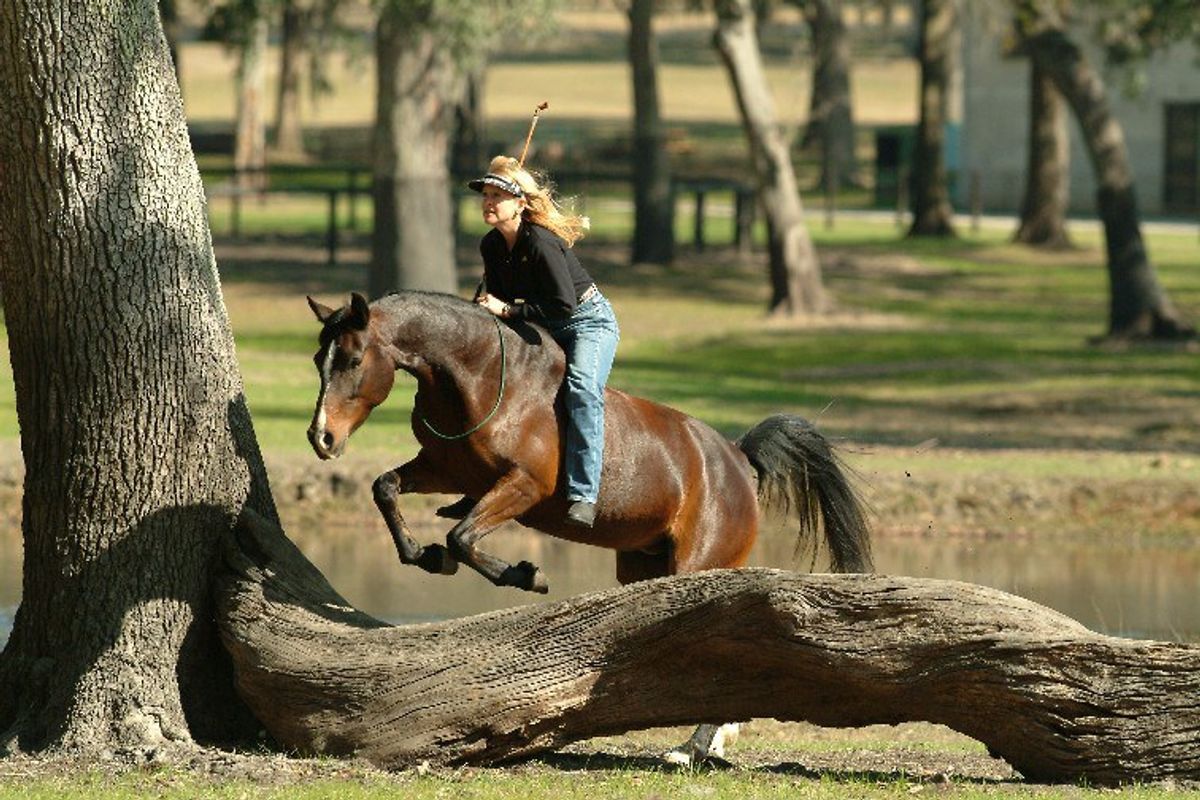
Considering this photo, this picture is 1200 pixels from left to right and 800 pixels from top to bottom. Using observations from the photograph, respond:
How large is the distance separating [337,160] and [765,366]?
37907mm

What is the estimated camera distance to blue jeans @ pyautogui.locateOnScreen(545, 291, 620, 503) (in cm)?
968

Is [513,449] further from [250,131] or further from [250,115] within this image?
[250,131]

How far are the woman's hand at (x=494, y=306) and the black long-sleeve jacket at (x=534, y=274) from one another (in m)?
0.04

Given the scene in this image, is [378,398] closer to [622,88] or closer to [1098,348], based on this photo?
[1098,348]

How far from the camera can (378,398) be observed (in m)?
9.23

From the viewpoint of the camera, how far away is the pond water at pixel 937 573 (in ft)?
51.3

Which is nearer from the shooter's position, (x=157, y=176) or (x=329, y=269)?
(x=157, y=176)

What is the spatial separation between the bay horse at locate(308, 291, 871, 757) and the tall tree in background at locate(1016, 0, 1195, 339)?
19.4m

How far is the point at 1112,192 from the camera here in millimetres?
30266

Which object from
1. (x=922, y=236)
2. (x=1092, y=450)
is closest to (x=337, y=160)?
(x=922, y=236)

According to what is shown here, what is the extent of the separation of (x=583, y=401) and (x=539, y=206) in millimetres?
840

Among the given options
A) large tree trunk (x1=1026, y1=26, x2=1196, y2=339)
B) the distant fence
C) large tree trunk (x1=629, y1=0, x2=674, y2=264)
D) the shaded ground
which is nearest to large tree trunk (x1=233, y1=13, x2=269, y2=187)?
the distant fence

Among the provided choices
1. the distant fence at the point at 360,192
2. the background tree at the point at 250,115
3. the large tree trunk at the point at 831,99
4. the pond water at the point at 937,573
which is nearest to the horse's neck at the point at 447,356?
the pond water at the point at 937,573

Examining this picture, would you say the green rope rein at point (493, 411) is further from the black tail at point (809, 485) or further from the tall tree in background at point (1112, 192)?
the tall tree in background at point (1112, 192)
